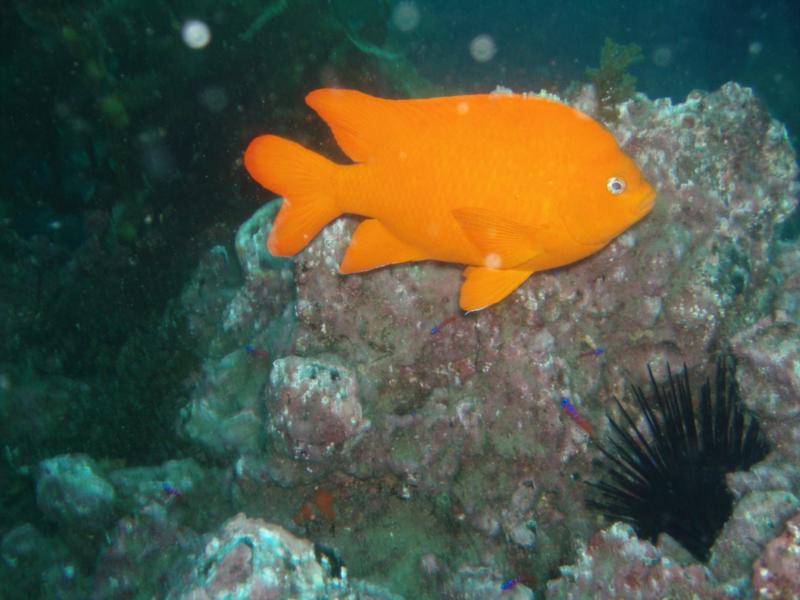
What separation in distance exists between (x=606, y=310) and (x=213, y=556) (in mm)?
2705

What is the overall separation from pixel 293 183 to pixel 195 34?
4.55 meters

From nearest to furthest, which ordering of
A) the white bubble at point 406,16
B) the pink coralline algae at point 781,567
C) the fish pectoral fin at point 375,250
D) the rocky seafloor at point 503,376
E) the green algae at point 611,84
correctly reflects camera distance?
the pink coralline algae at point 781,567
the fish pectoral fin at point 375,250
the rocky seafloor at point 503,376
the green algae at point 611,84
the white bubble at point 406,16

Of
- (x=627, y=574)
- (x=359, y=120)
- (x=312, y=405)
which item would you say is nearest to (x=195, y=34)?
(x=359, y=120)

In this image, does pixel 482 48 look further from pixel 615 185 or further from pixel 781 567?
pixel 781 567

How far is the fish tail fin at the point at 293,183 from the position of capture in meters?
2.68

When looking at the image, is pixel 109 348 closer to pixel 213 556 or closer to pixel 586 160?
pixel 213 556

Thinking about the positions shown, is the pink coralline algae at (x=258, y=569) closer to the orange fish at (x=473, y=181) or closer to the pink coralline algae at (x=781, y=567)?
the orange fish at (x=473, y=181)

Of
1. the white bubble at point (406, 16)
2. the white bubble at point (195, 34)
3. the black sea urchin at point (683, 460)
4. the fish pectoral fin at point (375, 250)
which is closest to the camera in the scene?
the fish pectoral fin at point (375, 250)

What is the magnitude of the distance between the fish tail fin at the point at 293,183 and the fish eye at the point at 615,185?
138 cm

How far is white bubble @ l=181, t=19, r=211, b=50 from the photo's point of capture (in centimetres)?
601

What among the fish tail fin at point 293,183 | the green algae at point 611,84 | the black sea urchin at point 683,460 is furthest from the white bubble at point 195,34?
the black sea urchin at point 683,460

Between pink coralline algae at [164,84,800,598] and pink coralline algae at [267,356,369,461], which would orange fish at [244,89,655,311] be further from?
pink coralline algae at [267,356,369,461]

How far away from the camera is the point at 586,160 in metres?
2.40

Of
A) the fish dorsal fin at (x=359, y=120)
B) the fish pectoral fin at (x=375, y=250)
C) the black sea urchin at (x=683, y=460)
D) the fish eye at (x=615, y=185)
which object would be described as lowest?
the black sea urchin at (x=683, y=460)
